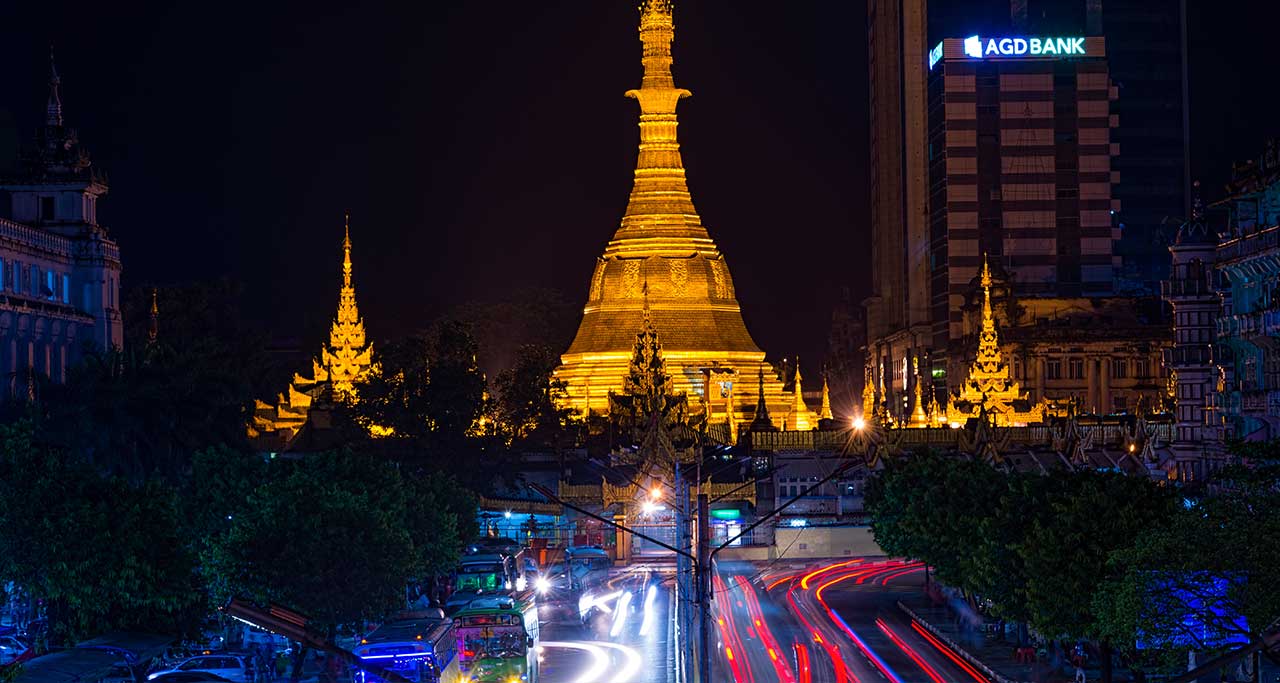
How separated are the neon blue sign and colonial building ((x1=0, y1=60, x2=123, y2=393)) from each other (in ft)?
273

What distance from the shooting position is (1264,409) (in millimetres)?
85625

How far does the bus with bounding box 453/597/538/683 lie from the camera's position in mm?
56656

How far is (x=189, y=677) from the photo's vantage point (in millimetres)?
58500

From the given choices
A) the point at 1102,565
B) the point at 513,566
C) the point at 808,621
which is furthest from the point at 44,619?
the point at 1102,565

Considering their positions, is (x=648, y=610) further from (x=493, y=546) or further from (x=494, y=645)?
(x=494, y=645)

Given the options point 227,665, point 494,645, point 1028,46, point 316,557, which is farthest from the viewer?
point 1028,46

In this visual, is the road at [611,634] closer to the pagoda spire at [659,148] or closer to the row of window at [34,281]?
the row of window at [34,281]

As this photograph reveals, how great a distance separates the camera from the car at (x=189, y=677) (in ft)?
190

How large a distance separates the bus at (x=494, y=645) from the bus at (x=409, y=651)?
2.94ft

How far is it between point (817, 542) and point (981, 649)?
126 ft

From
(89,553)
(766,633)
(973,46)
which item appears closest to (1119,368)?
(973,46)

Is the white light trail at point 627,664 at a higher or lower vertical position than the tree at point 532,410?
lower

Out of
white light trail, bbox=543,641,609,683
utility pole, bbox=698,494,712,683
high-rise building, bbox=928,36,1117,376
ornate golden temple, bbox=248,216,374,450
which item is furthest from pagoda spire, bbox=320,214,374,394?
utility pole, bbox=698,494,712,683

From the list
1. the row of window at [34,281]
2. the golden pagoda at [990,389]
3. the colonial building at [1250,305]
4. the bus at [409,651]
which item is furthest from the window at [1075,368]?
the bus at [409,651]
